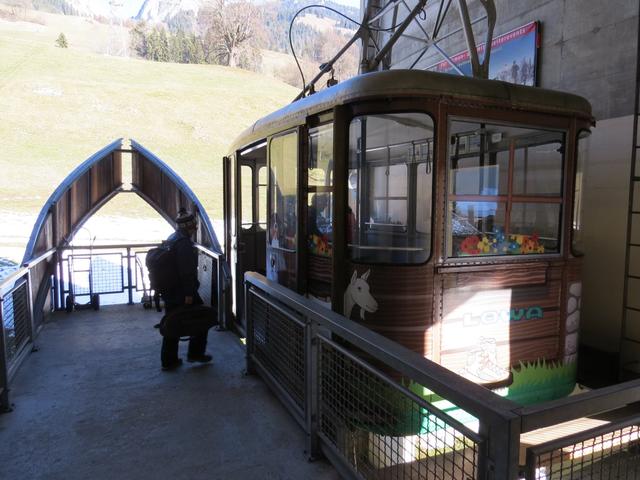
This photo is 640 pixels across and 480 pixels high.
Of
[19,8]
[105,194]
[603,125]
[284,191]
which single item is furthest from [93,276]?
[19,8]

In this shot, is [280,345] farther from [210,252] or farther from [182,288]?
[210,252]

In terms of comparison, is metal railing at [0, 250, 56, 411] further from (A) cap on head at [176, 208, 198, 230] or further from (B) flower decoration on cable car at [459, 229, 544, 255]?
(B) flower decoration on cable car at [459, 229, 544, 255]

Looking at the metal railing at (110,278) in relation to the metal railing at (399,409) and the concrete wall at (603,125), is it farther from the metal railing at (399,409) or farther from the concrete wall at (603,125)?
the concrete wall at (603,125)

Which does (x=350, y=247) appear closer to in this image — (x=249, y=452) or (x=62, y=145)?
(x=249, y=452)

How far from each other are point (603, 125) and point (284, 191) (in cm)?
343

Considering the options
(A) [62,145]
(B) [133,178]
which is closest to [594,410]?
(B) [133,178]

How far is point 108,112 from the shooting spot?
35.5 meters

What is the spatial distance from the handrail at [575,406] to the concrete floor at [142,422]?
1.66 metres

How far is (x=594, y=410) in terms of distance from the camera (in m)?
1.71

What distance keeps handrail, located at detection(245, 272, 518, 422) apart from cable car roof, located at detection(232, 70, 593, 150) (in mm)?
1548

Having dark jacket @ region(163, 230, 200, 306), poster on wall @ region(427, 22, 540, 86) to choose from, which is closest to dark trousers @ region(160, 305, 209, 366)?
dark jacket @ region(163, 230, 200, 306)

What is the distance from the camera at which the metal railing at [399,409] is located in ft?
5.38

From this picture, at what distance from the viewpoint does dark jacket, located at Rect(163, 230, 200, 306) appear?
463 centimetres

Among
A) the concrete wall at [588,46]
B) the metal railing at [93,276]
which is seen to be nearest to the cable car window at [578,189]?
the concrete wall at [588,46]
